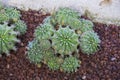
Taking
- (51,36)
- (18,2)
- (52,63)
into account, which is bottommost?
(52,63)

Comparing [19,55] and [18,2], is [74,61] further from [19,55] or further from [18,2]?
[18,2]

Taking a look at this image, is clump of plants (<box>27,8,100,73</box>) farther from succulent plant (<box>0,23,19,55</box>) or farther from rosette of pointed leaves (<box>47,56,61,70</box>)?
succulent plant (<box>0,23,19,55</box>)

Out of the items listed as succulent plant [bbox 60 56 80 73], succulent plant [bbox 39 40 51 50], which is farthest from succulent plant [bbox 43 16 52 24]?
succulent plant [bbox 60 56 80 73]

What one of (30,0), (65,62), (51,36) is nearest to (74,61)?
(65,62)

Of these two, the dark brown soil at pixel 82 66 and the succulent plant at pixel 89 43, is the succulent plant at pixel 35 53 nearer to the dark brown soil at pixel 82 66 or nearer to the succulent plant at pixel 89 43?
the dark brown soil at pixel 82 66

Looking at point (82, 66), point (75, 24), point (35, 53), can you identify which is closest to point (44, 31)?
point (35, 53)

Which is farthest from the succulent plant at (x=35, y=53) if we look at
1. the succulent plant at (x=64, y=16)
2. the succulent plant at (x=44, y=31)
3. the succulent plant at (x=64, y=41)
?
the succulent plant at (x=64, y=16)
